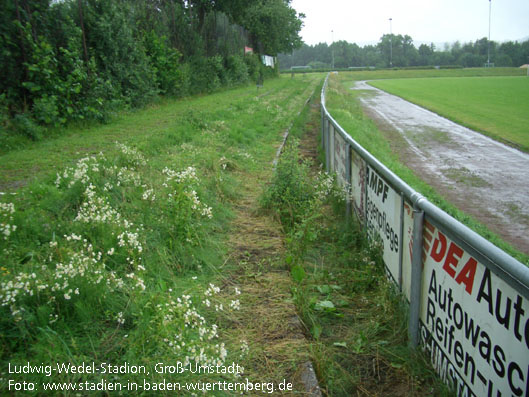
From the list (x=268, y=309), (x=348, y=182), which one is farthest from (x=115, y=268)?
(x=348, y=182)

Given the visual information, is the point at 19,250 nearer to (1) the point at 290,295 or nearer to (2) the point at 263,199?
(1) the point at 290,295

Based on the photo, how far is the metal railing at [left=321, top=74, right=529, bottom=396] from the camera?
209 centimetres

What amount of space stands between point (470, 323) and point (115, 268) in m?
2.91

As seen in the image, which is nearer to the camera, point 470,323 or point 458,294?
point 470,323

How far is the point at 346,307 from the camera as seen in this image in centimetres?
420

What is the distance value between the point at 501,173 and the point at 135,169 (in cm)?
769

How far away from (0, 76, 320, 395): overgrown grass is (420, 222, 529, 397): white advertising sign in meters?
1.38

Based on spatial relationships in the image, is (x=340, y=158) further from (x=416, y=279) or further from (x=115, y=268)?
(x=115, y=268)

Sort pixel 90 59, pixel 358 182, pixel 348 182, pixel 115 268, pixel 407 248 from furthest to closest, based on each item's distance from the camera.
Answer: pixel 90 59, pixel 348 182, pixel 358 182, pixel 115 268, pixel 407 248

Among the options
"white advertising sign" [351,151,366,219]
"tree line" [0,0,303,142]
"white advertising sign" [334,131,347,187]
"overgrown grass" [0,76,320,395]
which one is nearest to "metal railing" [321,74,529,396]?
"white advertising sign" [351,151,366,219]

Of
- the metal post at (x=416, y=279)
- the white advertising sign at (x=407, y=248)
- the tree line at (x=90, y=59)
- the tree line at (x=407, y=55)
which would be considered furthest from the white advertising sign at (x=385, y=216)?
the tree line at (x=407, y=55)

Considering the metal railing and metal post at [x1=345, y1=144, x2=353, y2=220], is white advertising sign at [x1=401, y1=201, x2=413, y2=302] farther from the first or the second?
metal post at [x1=345, y1=144, x2=353, y2=220]

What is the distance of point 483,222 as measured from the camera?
6.59 m

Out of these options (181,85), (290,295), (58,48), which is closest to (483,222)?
(290,295)
